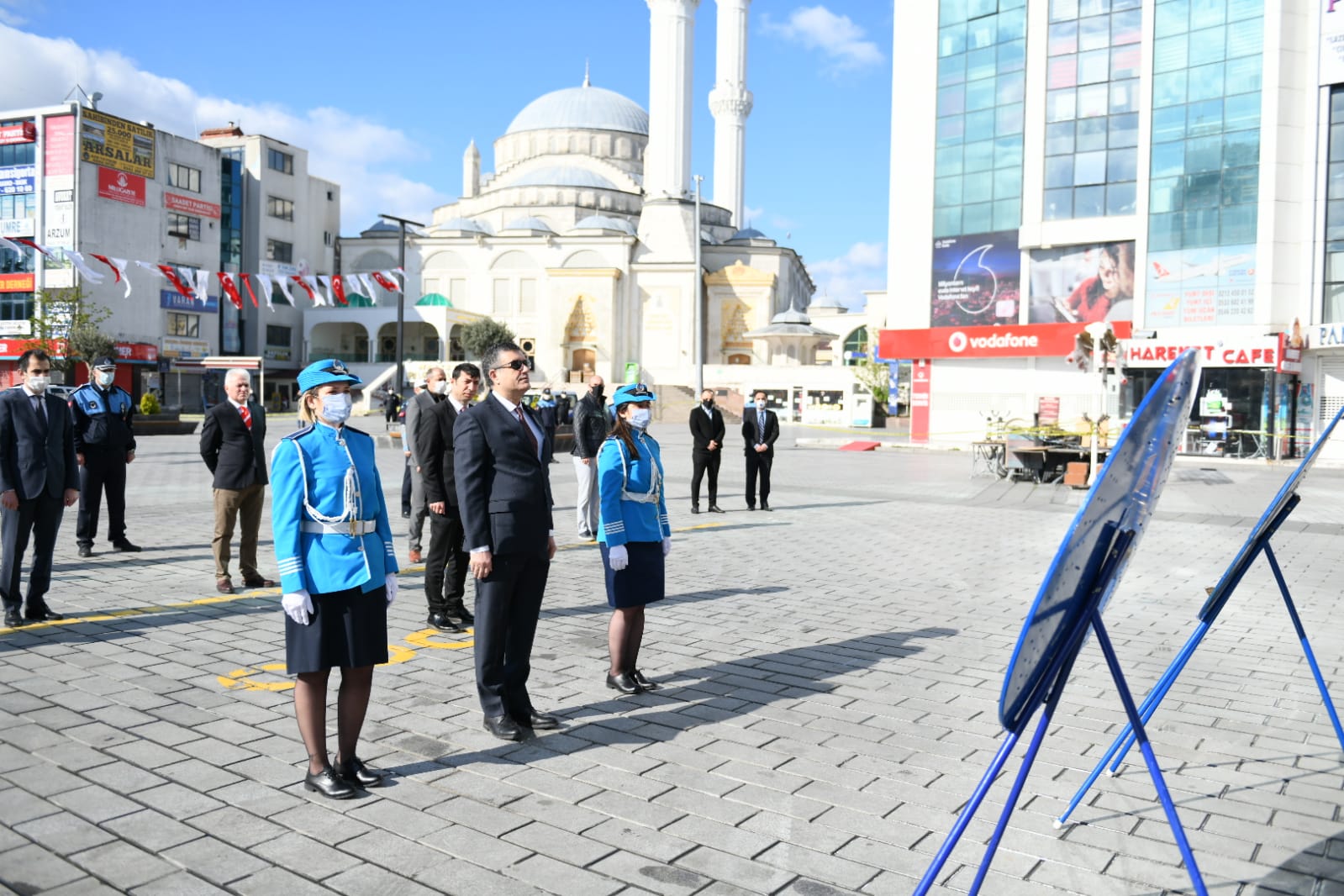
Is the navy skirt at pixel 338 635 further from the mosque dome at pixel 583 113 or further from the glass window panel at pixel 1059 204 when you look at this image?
A: the mosque dome at pixel 583 113

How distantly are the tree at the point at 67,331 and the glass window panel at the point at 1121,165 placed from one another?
36072 millimetres

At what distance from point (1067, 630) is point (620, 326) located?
70498mm

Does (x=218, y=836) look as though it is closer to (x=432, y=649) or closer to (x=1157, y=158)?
(x=432, y=649)

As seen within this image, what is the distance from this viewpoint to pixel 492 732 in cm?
476

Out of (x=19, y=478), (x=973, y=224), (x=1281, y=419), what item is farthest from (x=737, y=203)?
(x=19, y=478)

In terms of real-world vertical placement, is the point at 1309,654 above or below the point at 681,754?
above

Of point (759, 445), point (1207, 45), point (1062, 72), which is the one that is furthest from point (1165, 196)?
point (759, 445)

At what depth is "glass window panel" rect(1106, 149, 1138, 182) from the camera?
31.6m

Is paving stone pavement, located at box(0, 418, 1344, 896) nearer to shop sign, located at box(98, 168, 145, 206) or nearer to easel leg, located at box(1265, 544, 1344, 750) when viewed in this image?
easel leg, located at box(1265, 544, 1344, 750)

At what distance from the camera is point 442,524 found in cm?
700

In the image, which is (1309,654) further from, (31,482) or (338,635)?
(31,482)

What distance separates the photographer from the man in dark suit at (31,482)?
6711 mm

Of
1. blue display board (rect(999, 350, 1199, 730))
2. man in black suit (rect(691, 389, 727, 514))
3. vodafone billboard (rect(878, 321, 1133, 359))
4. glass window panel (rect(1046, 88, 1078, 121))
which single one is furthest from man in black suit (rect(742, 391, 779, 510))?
glass window panel (rect(1046, 88, 1078, 121))

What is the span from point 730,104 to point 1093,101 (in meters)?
40.7
